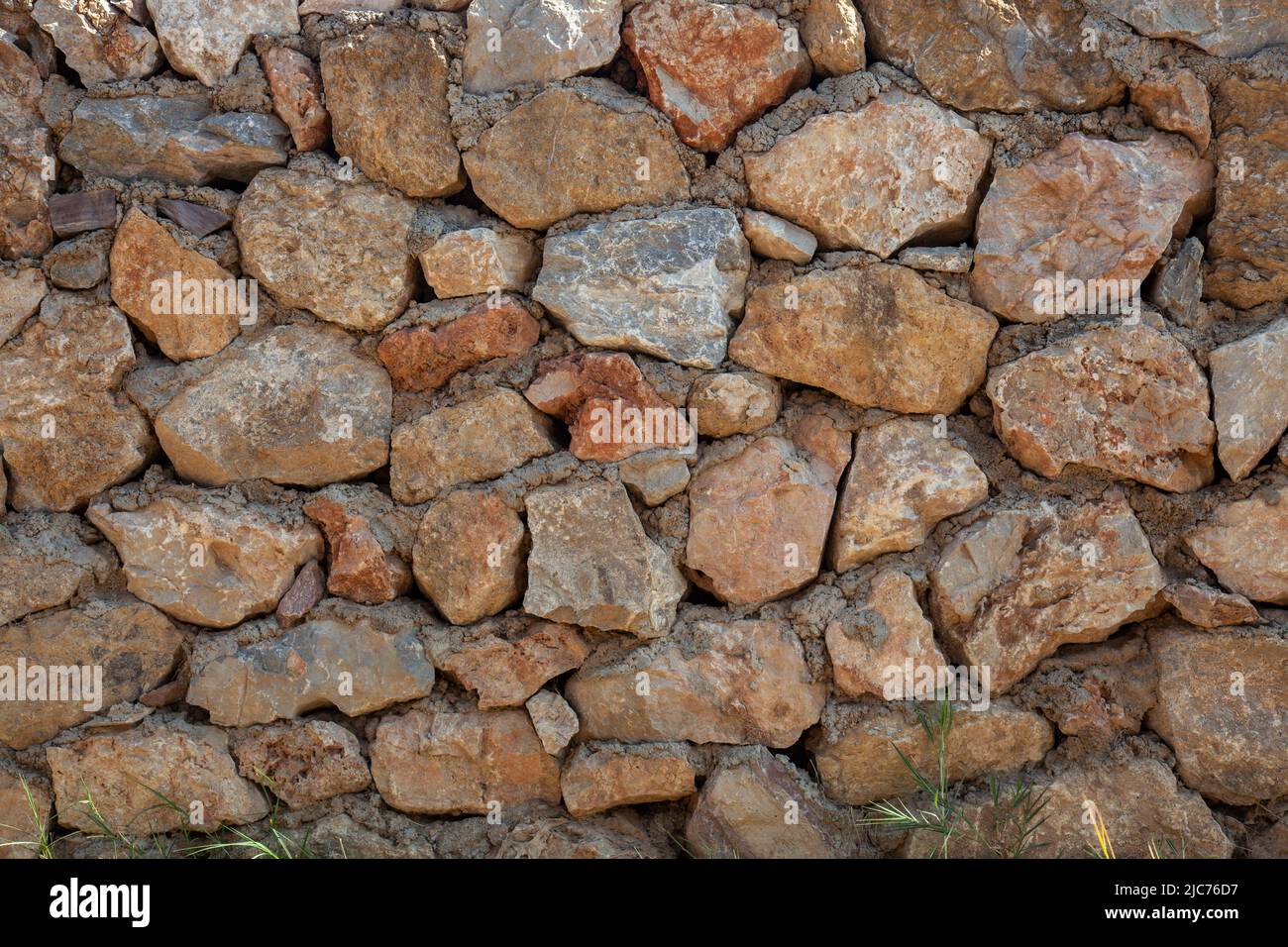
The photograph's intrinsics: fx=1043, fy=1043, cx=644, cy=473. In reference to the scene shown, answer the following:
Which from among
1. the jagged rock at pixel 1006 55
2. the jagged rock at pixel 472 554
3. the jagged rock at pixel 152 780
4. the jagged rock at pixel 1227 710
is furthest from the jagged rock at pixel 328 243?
the jagged rock at pixel 1227 710

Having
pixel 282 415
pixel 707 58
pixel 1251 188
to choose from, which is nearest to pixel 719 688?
pixel 282 415

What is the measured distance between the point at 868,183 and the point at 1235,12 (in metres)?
1.12

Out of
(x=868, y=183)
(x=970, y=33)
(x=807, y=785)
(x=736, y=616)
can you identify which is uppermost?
(x=970, y=33)

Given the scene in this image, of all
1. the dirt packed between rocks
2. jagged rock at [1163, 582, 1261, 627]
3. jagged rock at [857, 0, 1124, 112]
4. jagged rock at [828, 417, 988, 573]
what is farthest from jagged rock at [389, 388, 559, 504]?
jagged rock at [1163, 582, 1261, 627]

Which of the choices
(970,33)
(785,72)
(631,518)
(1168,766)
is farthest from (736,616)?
(970,33)

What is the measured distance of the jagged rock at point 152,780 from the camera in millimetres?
3125

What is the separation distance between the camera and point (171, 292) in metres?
3.16

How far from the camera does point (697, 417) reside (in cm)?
314

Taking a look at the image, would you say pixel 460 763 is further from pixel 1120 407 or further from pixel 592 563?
pixel 1120 407

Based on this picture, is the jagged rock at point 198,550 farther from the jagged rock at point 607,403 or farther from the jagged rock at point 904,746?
the jagged rock at point 904,746

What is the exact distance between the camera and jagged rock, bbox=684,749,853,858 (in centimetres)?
308

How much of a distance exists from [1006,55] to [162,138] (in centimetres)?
253

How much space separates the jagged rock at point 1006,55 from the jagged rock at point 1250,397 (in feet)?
2.72

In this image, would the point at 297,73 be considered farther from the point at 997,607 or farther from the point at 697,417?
the point at 997,607
